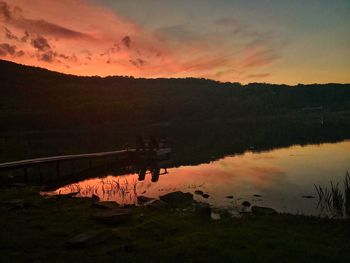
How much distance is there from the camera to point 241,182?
30.8m

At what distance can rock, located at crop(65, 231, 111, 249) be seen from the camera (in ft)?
40.2

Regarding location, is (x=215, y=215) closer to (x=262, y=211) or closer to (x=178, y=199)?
(x=262, y=211)

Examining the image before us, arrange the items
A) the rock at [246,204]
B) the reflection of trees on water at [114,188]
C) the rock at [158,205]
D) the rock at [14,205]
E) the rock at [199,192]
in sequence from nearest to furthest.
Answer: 1. the rock at [14,205]
2. the rock at [158,205]
3. the rock at [246,204]
4. the reflection of trees on water at [114,188]
5. the rock at [199,192]

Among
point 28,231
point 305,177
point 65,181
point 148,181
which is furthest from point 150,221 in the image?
Answer: point 305,177

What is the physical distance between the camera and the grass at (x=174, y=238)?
1154 centimetres

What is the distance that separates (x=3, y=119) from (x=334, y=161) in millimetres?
97960

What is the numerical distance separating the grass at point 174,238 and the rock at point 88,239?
0.78 feet

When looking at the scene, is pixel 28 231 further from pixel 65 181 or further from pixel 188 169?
pixel 188 169

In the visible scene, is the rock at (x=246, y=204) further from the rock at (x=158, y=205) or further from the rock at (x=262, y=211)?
the rock at (x=158, y=205)

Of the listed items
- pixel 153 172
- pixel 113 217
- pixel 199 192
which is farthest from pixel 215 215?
pixel 153 172

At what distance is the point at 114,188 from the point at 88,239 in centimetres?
1568

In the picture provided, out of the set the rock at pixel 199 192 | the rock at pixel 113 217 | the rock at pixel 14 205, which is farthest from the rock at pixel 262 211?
the rock at pixel 14 205

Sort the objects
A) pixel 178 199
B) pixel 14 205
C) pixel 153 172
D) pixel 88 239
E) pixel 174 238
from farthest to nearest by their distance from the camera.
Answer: pixel 153 172, pixel 178 199, pixel 14 205, pixel 174 238, pixel 88 239

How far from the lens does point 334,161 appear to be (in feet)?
139
